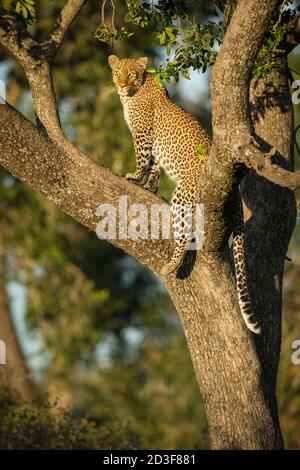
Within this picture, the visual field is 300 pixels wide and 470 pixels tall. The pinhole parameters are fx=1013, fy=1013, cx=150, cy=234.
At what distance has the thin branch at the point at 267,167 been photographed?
19.7 feet

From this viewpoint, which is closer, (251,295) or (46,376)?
(251,295)

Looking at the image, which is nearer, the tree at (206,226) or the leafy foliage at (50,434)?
the tree at (206,226)

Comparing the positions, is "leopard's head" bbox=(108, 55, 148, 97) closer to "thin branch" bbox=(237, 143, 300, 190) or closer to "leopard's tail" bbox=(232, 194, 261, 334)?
"leopard's tail" bbox=(232, 194, 261, 334)

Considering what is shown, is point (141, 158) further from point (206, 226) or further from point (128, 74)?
point (206, 226)

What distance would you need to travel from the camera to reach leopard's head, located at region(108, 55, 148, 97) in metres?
8.92

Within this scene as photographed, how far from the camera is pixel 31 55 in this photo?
7.43m

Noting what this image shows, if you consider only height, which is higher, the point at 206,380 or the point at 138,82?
the point at 138,82

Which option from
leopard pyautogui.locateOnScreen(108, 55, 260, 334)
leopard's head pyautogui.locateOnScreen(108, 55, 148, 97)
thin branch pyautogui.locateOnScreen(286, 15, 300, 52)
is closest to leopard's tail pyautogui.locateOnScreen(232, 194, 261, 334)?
leopard pyautogui.locateOnScreen(108, 55, 260, 334)

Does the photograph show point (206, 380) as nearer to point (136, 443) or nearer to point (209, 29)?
point (209, 29)

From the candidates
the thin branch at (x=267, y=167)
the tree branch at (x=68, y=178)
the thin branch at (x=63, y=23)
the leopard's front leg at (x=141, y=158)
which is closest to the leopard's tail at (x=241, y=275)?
the tree branch at (x=68, y=178)

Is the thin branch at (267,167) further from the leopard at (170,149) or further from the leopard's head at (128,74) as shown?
the leopard's head at (128,74)

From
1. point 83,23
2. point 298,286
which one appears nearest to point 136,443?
point 83,23

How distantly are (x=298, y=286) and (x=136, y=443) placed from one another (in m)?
7.71
